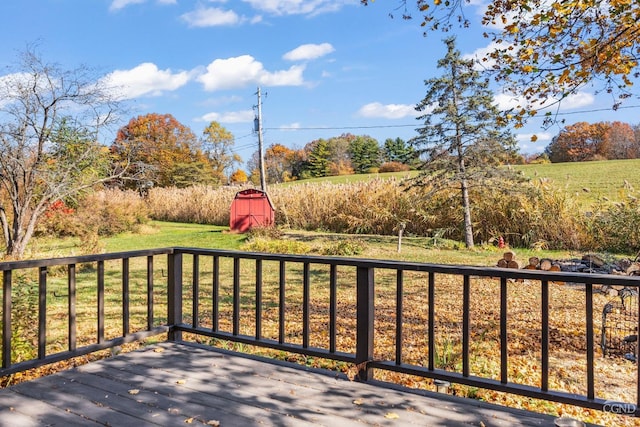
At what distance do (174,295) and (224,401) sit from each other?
53.6 inches

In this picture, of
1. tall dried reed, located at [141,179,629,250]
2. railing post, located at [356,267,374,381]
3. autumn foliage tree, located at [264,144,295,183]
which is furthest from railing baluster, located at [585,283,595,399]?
autumn foliage tree, located at [264,144,295,183]

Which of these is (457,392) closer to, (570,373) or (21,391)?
(570,373)

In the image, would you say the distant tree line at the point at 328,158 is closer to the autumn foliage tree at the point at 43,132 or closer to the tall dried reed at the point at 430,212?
the tall dried reed at the point at 430,212

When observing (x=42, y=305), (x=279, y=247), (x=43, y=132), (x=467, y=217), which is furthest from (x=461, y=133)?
(x=42, y=305)

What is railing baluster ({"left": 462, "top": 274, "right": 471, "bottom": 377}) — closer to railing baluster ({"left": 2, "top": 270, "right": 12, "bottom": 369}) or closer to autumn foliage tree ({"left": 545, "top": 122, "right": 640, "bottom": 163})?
railing baluster ({"left": 2, "top": 270, "right": 12, "bottom": 369})

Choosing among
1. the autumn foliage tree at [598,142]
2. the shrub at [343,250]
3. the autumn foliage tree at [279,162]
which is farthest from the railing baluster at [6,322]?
the autumn foliage tree at [279,162]

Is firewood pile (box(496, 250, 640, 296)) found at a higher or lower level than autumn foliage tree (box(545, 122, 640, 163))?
lower

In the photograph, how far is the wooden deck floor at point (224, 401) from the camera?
2.12m

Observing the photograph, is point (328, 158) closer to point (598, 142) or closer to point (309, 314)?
point (598, 142)

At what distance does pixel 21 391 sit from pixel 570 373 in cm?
375

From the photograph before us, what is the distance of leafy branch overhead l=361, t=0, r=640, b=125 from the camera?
463 cm

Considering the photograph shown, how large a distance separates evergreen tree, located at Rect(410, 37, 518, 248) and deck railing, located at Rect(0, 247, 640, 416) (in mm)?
4234

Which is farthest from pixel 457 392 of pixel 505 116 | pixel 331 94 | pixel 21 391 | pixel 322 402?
pixel 331 94

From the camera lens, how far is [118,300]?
625 centimetres
